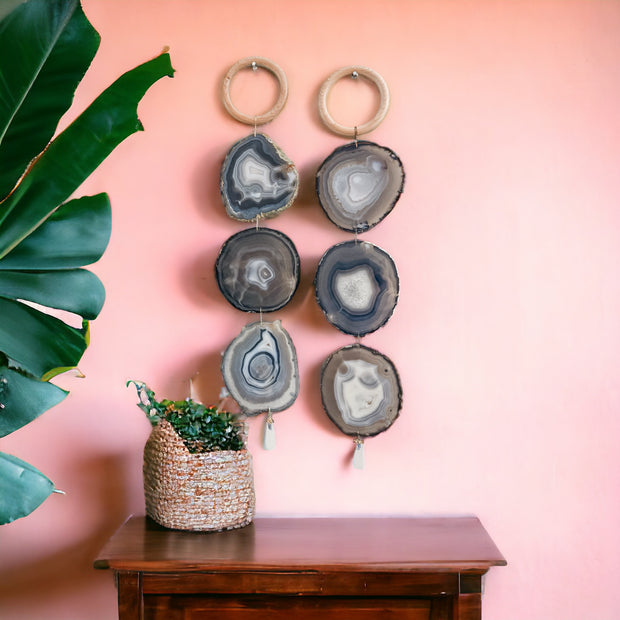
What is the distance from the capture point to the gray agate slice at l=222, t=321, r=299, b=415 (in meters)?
1.56

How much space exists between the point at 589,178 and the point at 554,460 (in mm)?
729

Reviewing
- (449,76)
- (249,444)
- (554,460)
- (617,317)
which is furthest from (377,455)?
(449,76)

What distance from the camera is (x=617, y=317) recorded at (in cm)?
160

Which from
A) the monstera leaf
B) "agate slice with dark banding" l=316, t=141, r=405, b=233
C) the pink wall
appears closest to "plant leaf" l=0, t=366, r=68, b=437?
the monstera leaf

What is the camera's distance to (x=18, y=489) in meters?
1.10

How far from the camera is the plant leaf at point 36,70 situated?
Answer: 1.05 meters

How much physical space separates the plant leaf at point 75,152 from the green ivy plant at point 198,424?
1.69ft

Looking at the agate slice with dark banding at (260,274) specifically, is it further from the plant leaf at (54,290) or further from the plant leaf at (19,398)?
the plant leaf at (19,398)

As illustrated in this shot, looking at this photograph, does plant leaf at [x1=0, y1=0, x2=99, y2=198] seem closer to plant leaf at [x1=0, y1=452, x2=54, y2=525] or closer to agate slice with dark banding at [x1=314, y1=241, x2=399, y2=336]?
plant leaf at [x1=0, y1=452, x2=54, y2=525]

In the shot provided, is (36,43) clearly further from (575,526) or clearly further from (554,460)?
(575,526)

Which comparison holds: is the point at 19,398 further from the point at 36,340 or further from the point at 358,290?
the point at 358,290

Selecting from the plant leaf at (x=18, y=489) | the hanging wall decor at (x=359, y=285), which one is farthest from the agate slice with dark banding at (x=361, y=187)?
the plant leaf at (x=18, y=489)

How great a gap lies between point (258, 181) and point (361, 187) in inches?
10.1

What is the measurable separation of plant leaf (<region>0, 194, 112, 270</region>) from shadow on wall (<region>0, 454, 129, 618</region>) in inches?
25.9
